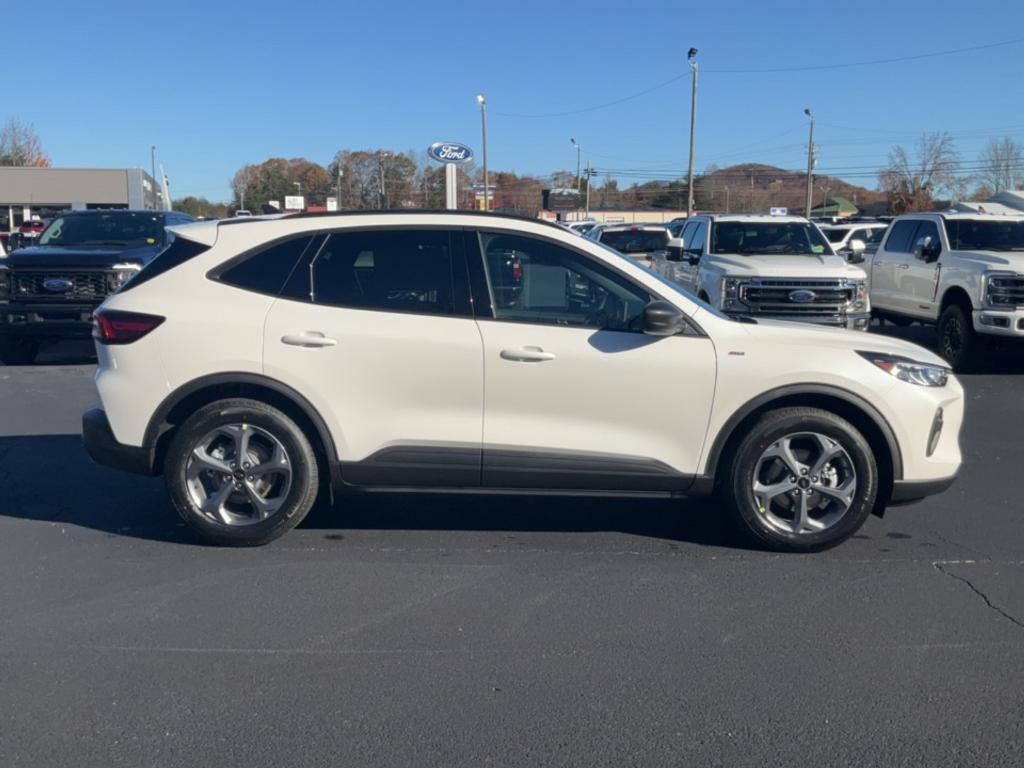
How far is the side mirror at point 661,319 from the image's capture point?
5434 millimetres

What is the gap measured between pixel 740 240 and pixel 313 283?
953 cm

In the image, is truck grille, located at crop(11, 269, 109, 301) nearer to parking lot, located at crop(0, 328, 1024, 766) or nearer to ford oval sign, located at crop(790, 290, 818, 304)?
parking lot, located at crop(0, 328, 1024, 766)

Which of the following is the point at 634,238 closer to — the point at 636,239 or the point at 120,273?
the point at 636,239

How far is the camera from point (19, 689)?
4.03m

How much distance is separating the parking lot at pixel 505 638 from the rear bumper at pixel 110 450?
18.1 inches

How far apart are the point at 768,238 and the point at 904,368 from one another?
884 centimetres

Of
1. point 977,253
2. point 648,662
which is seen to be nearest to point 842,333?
point 648,662

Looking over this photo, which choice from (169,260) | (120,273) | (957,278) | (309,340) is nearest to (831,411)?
(309,340)

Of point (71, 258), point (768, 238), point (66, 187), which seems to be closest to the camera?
point (71, 258)

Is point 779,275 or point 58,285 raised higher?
point 779,275

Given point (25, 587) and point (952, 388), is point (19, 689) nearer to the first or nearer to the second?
point (25, 587)

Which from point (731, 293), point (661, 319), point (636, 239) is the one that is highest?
point (636, 239)

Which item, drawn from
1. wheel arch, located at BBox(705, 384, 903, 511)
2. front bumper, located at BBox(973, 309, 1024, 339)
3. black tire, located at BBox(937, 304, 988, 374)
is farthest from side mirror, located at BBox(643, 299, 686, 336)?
black tire, located at BBox(937, 304, 988, 374)

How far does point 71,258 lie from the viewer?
1237 centimetres
